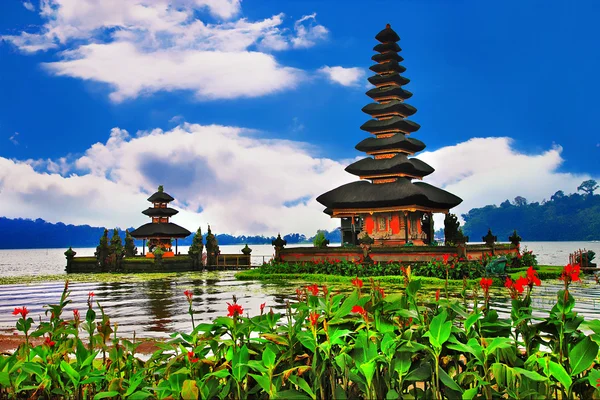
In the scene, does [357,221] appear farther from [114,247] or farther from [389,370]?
[389,370]

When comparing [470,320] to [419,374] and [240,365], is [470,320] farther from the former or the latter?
[240,365]

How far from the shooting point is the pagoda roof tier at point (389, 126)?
36.8 meters

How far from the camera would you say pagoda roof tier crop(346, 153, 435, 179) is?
1378 inches

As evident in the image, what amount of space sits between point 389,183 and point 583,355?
30900 mm

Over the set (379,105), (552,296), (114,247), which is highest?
(379,105)

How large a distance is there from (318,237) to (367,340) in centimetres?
3337

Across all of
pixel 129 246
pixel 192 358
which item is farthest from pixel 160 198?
pixel 192 358

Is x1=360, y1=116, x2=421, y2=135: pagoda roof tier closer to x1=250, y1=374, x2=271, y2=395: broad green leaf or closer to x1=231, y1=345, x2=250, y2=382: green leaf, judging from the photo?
x1=231, y1=345, x2=250, y2=382: green leaf

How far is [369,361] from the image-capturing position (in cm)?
386

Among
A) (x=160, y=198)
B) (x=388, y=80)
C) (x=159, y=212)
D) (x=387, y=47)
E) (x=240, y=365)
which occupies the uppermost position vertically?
(x=387, y=47)

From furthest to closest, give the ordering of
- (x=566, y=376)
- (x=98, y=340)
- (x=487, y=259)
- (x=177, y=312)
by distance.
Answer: (x=487, y=259) < (x=177, y=312) < (x=98, y=340) < (x=566, y=376)

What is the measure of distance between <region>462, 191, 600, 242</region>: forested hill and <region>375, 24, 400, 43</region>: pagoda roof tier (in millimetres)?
132382

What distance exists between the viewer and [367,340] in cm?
411

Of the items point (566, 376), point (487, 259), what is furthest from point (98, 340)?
point (487, 259)
